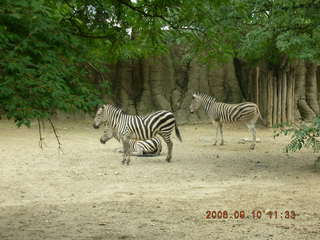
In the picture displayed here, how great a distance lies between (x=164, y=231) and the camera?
208 inches

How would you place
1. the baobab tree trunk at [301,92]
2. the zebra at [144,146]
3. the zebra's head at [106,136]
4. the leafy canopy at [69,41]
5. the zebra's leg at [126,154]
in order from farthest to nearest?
the baobab tree trunk at [301,92], the zebra's head at [106,136], the zebra at [144,146], the zebra's leg at [126,154], the leafy canopy at [69,41]

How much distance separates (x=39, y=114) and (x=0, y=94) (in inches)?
13.2

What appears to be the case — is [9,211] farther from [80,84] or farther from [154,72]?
[154,72]

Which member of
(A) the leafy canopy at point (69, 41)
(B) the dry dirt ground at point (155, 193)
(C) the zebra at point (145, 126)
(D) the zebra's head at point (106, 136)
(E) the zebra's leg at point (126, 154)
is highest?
(A) the leafy canopy at point (69, 41)

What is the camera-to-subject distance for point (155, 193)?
7.52 meters

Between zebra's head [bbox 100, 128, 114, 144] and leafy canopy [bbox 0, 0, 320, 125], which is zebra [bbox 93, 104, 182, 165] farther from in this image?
leafy canopy [bbox 0, 0, 320, 125]

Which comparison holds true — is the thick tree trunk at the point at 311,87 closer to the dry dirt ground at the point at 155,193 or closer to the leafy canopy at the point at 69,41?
the dry dirt ground at the point at 155,193

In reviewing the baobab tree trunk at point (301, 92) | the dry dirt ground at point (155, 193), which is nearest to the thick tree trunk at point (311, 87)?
the baobab tree trunk at point (301, 92)

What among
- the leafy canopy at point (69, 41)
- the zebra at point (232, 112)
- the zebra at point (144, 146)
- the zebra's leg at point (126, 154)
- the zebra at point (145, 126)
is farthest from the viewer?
the zebra at point (232, 112)

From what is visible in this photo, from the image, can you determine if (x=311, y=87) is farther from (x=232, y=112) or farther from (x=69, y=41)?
(x=69, y=41)

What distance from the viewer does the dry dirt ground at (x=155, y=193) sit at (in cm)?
537

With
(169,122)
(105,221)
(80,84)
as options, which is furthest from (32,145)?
(80,84)

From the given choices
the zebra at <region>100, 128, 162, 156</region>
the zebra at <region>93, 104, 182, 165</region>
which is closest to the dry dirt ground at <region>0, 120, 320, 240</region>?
the zebra at <region>100, 128, 162, 156</region>

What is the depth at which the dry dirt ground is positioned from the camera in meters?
5.37
